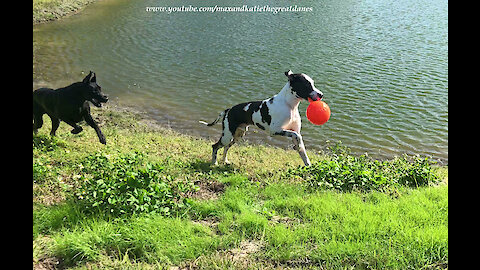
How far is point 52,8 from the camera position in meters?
27.0

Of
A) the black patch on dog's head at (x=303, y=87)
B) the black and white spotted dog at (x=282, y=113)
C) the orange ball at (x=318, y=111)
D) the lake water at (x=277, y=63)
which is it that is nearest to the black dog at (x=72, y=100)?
the black and white spotted dog at (x=282, y=113)

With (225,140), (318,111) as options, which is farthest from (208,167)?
(318,111)

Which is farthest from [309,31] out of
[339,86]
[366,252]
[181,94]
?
[366,252]

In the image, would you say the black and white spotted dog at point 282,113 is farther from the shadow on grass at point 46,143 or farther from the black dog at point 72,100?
the shadow on grass at point 46,143

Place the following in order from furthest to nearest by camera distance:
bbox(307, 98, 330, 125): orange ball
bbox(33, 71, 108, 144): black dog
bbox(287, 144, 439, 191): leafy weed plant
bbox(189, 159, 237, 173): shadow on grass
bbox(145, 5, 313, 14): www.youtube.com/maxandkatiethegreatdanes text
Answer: bbox(145, 5, 313, 14): www.youtube.com/maxandkatiethegreatdanes text < bbox(33, 71, 108, 144): black dog < bbox(189, 159, 237, 173): shadow on grass < bbox(307, 98, 330, 125): orange ball < bbox(287, 144, 439, 191): leafy weed plant

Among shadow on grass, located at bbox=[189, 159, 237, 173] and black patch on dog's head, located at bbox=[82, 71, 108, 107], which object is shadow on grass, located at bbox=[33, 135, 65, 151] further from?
shadow on grass, located at bbox=[189, 159, 237, 173]

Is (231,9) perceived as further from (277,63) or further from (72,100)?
(72,100)

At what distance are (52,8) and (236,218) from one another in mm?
27200

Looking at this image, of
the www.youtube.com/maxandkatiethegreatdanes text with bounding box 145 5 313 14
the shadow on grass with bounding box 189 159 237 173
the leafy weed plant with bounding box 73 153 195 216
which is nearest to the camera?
the leafy weed plant with bounding box 73 153 195 216

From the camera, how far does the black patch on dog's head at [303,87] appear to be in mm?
6948

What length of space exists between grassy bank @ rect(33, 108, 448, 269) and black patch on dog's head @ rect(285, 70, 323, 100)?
122cm

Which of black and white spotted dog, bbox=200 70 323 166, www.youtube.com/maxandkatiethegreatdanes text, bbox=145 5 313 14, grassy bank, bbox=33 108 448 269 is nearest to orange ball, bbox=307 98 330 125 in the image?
black and white spotted dog, bbox=200 70 323 166

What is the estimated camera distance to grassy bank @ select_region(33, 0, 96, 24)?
25609 mm

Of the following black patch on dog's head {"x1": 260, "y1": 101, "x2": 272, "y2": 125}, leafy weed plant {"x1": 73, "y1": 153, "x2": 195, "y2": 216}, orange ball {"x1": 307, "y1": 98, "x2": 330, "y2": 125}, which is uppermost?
orange ball {"x1": 307, "y1": 98, "x2": 330, "y2": 125}
